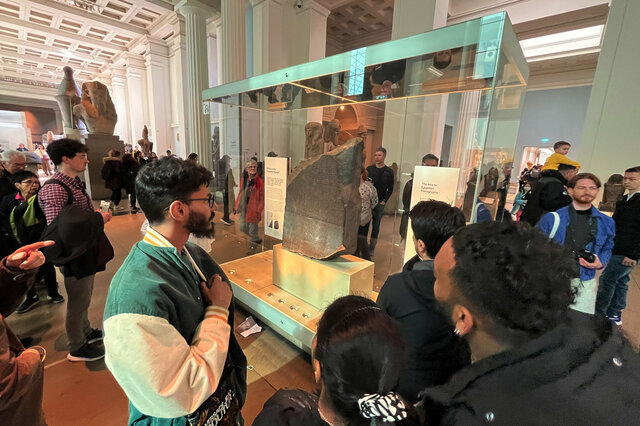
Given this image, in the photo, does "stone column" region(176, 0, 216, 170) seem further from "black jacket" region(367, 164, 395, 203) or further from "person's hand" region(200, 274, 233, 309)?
"person's hand" region(200, 274, 233, 309)

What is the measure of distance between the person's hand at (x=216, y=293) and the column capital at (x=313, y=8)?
8.87m

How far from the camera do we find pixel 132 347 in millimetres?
794

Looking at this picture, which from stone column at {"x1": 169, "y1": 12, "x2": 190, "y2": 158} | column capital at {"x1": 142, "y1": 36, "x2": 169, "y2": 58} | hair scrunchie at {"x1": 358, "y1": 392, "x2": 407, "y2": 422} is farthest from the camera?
column capital at {"x1": 142, "y1": 36, "x2": 169, "y2": 58}

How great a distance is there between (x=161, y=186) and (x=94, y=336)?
2307 millimetres

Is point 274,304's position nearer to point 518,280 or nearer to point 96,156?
point 518,280

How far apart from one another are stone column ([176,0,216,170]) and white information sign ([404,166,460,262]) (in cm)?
574

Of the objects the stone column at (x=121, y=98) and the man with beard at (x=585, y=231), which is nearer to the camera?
the man with beard at (x=585, y=231)

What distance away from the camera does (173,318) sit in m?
0.91

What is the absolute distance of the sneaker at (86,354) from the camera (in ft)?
7.40

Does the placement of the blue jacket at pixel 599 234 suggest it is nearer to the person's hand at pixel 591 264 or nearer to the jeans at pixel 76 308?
the person's hand at pixel 591 264

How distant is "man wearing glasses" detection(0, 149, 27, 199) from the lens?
286 cm

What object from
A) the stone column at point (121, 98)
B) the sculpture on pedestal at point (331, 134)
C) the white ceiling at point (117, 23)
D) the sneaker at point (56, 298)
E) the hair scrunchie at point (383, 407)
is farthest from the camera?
the stone column at point (121, 98)

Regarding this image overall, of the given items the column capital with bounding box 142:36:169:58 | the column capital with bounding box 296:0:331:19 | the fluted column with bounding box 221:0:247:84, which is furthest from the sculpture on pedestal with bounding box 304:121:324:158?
the column capital with bounding box 142:36:169:58

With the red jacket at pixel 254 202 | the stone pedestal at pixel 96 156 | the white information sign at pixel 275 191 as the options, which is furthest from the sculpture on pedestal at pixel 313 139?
the stone pedestal at pixel 96 156
